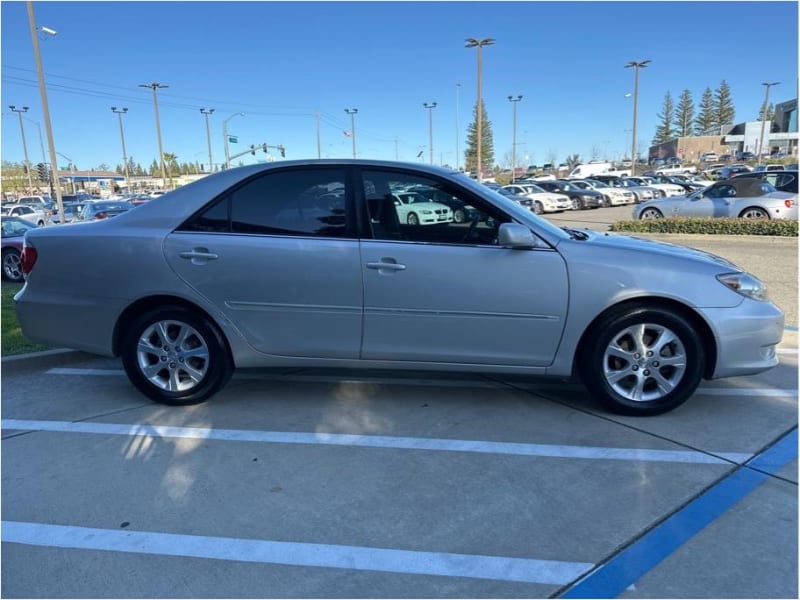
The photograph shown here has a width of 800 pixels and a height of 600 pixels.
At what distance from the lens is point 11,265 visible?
1119cm

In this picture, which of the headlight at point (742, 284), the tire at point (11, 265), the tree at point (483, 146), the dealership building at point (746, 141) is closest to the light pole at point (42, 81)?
the tire at point (11, 265)

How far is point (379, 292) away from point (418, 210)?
0.61 meters

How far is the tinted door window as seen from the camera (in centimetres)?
389

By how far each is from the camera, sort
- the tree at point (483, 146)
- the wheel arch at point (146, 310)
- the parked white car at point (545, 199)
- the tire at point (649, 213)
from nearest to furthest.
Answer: the wheel arch at point (146, 310) → the tire at point (649, 213) → the parked white car at point (545, 199) → the tree at point (483, 146)

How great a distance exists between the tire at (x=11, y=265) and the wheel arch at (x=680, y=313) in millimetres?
11396

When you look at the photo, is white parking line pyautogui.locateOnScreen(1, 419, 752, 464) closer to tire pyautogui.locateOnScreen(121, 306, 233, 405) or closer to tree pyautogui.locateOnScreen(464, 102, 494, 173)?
tire pyautogui.locateOnScreen(121, 306, 233, 405)

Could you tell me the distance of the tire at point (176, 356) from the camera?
13.2 ft

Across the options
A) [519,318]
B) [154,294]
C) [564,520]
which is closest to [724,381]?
[519,318]

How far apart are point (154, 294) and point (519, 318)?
2.48 m

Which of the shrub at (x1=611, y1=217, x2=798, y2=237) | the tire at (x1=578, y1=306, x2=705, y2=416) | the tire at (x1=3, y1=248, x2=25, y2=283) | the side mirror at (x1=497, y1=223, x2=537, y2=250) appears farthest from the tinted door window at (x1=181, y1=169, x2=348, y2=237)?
the shrub at (x1=611, y1=217, x2=798, y2=237)

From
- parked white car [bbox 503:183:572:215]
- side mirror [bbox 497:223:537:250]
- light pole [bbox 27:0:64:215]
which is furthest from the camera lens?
parked white car [bbox 503:183:572:215]

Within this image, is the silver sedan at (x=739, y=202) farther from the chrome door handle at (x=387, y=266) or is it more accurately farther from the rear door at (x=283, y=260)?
the rear door at (x=283, y=260)

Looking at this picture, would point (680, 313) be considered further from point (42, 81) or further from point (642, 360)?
point (42, 81)

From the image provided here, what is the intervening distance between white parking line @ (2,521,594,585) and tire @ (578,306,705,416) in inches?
63.2
